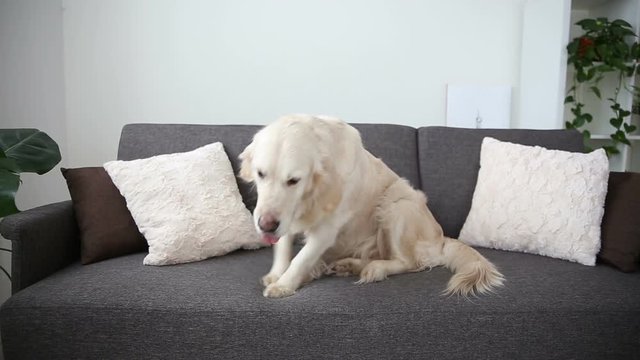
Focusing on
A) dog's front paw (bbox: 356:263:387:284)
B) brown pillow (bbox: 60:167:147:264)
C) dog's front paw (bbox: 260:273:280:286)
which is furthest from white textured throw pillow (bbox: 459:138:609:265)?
brown pillow (bbox: 60:167:147:264)

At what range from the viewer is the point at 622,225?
1693 millimetres

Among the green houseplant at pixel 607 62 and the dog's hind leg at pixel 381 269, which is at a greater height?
the green houseplant at pixel 607 62

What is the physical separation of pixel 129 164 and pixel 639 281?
2.01m

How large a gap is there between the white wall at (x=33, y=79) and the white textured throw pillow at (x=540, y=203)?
2331mm

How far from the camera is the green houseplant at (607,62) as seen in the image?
2.79 m

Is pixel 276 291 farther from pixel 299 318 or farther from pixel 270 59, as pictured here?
pixel 270 59

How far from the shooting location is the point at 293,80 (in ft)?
9.70

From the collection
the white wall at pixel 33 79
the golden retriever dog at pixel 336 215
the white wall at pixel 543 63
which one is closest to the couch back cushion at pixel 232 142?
the golden retriever dog at pixel 336 215

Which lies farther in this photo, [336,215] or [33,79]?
[33,79]

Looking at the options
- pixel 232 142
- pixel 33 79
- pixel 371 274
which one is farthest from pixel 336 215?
pixel 33 79

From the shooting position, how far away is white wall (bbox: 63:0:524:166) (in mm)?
2799

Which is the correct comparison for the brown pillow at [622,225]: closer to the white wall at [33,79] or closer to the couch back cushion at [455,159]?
the couch back cushion at [455,159]

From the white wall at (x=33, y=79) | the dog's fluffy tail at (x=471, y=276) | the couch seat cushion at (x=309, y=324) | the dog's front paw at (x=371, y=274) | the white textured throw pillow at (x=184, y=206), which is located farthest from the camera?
the white wall at (x=33, y=79)

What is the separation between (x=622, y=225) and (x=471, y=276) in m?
0.74
